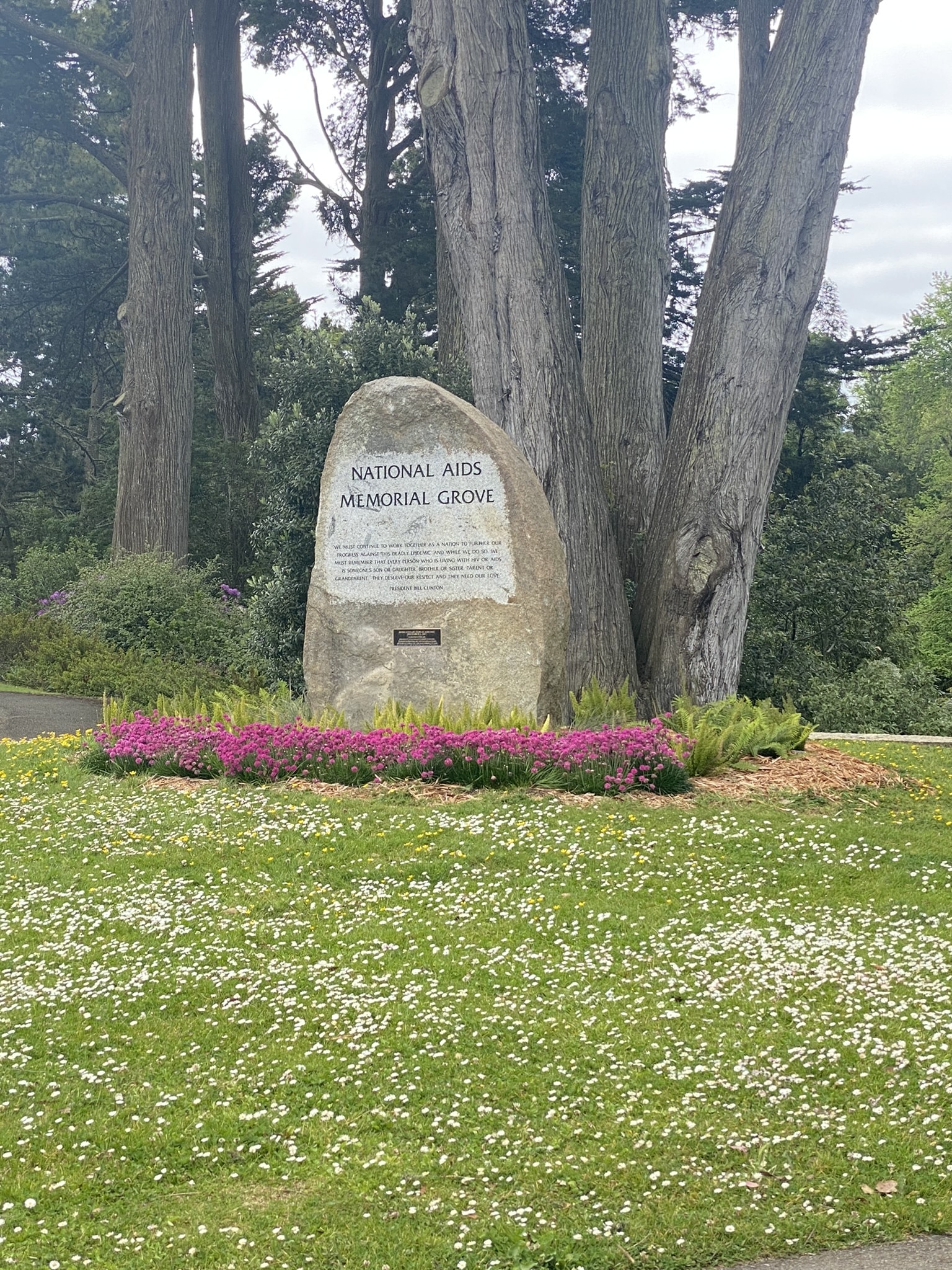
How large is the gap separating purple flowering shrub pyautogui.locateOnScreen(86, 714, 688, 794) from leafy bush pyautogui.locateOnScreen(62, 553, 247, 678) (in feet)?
22.7

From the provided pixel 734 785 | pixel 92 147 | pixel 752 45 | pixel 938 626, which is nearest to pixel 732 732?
pixel 734 785

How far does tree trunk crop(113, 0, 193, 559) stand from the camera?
19.9 meters

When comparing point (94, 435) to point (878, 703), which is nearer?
point (878, 703)

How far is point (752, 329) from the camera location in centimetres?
1134

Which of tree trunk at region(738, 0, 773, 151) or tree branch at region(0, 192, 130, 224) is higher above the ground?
tree branch at region(0, 192, 130, 224)

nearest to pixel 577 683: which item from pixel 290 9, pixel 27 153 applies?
pixel 290 9

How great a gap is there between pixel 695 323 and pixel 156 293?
37.3 feet

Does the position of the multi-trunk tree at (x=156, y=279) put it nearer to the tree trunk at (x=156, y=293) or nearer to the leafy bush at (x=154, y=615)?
the tree trunk at (x=156, y=293)

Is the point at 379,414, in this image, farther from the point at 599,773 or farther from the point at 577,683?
the point at 599,773

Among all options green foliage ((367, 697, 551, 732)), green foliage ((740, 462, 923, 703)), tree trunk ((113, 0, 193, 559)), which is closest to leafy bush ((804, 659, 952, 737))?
green foliage ((740, 462, 923, 703))

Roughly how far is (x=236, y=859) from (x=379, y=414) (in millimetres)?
4767

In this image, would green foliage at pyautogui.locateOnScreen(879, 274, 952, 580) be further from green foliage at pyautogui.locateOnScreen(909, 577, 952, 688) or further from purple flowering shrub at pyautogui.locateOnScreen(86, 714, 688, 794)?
purple flowering shrub at pyautogui.locateOnScreen(86, 714, 688, 794)

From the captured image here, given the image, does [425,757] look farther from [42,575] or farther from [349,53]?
[349,53]

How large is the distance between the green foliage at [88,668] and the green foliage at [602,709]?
5467 millimetres
